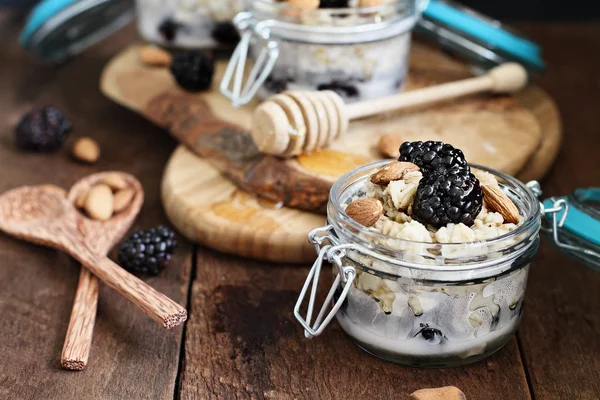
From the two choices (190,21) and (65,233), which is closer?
(65,233)

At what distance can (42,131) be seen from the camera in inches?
66.0

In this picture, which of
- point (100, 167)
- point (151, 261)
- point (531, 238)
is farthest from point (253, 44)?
point (531, 238)

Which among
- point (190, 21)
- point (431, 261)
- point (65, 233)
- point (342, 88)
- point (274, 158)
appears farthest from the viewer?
point (190, 21)

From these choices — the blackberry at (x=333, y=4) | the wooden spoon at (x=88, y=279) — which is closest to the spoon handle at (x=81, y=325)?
the wooden spoon at (x=88, y=279)

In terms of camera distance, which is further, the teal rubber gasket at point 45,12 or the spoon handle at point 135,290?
the teal rubber gasket at point 45,12

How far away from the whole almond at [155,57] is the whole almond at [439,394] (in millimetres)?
1147

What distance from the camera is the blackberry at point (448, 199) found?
1.01 metres

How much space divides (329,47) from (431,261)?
2.13 ft

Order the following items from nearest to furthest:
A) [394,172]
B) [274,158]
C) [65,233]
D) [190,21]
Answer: [394,172] → [65,233] → [274,158] → [190,21]

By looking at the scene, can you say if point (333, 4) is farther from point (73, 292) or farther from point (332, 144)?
point (73, 292)

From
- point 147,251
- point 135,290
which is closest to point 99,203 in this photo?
point 147,251

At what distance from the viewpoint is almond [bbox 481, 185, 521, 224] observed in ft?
3.46

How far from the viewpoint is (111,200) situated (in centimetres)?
141

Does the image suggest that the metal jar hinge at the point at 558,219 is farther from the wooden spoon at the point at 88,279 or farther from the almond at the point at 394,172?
the wooden spoon at the point at 88,279
